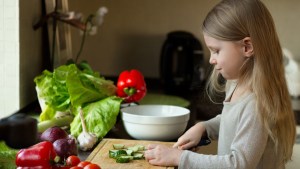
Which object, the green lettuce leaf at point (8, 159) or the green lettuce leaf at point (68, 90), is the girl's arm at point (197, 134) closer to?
the green lettuce leaf at point (68, 90)

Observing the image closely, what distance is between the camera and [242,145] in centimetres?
150

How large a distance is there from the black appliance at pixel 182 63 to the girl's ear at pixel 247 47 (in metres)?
1.37

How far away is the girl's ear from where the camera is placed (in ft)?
5.00

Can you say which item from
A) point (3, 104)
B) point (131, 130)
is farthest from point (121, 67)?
point (131, 130)

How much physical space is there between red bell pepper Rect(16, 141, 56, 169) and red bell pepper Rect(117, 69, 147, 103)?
31.9 inches

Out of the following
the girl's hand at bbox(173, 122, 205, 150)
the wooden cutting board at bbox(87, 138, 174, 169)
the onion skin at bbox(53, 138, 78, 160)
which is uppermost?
the onion skin at bbox(53, 138, 78, 160)

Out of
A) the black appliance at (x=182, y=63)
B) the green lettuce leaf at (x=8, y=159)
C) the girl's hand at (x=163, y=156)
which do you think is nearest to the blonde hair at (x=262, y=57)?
the girl's hand at (x=163, y=156)

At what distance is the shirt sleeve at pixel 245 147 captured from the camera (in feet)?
4.91

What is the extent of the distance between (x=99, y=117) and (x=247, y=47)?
1.82ft

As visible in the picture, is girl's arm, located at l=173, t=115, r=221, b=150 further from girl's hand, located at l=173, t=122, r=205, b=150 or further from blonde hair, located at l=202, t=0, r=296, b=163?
blonde hair, located at l=202, t=0, r=296, b=163

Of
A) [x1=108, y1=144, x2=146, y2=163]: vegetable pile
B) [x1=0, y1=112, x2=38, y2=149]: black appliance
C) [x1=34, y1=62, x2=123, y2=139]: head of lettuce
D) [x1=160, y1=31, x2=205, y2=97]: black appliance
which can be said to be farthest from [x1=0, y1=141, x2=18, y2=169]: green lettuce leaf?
[x1=160, y1=31, x2=205, y2=97]: black appliance

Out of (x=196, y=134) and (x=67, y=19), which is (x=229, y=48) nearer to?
(x=196, y=134)

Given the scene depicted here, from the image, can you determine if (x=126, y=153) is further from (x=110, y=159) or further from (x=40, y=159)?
(x=40, y=159)

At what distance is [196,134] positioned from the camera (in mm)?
1788
